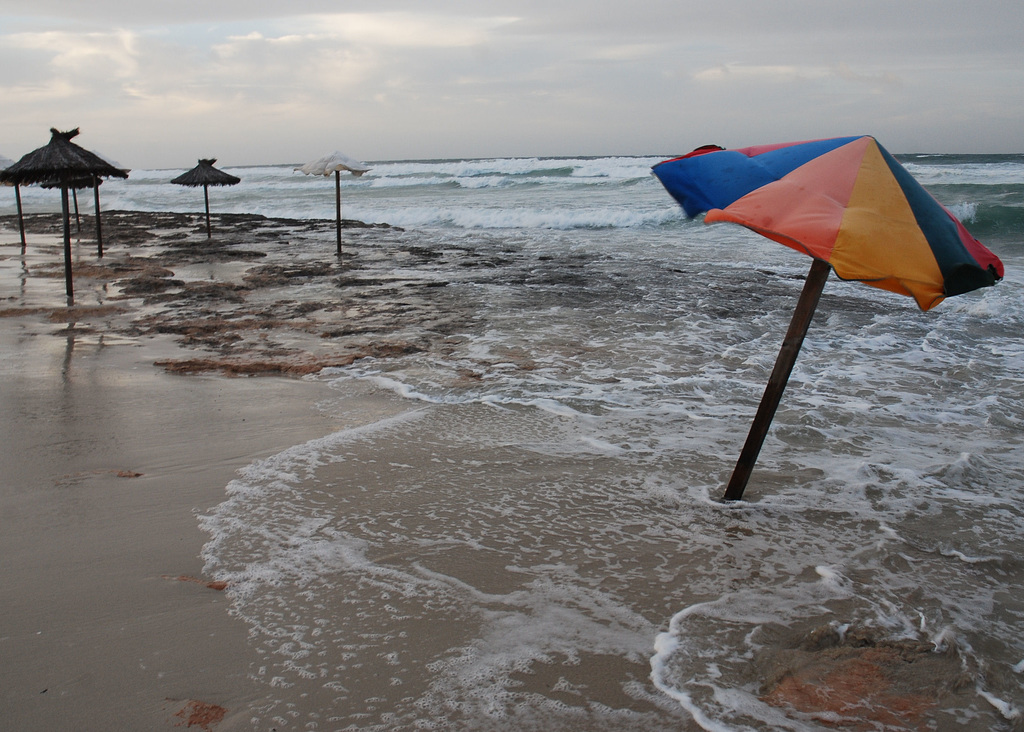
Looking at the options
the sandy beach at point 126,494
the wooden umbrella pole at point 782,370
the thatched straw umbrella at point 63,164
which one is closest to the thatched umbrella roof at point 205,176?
the thatched straw umbrella at point 63,164

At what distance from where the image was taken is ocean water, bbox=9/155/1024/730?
263 centimetres

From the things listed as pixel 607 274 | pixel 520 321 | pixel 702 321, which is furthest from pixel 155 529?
pixel 607 274

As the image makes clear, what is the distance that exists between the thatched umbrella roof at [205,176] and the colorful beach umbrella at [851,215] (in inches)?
655

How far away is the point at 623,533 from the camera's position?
12.4 feet

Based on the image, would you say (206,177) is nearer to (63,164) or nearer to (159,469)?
(63,164)

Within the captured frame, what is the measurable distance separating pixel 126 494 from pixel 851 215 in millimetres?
3986

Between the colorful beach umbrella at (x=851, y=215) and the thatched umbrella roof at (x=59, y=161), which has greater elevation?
the thatched umbrella roof at (x=59, y=161)

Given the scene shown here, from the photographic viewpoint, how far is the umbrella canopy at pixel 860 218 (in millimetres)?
2711

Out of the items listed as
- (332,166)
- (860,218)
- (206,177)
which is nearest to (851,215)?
(860,218)

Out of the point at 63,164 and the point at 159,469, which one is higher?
the point at 63,164

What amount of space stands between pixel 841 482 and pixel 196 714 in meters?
3.80

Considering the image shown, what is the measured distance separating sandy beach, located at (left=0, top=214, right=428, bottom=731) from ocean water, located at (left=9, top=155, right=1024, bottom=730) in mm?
202

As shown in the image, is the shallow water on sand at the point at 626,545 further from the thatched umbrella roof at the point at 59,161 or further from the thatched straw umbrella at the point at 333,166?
the thatched straw umbrella at the point at 333,166

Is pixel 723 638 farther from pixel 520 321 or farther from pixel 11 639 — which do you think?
pixel 520 321
